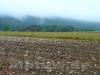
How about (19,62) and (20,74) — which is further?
(19,62)

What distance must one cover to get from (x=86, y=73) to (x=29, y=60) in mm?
5225

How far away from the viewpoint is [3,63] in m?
22.7

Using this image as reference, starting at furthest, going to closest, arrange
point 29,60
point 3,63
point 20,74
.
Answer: point 29,60, point 3,63, point 20,74

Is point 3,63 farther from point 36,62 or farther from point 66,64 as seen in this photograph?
point 66,64

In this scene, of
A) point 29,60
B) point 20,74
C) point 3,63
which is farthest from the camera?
point 29,60

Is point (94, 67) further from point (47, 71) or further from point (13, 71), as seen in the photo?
point (13, 71)

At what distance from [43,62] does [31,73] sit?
392 centimetres

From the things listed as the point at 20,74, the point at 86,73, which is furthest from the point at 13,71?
the point at 86,73

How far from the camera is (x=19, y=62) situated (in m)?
23.3

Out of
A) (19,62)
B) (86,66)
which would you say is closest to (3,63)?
(19,62)

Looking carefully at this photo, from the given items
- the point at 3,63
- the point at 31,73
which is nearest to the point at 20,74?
the point at 31,73

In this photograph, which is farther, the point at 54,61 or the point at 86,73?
the point at 54,61

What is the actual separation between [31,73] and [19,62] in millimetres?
3490

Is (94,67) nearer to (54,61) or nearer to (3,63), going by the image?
(54,61)
